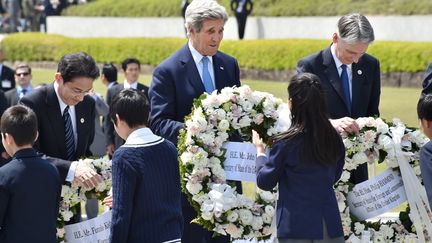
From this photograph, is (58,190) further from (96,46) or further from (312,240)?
(96,46)

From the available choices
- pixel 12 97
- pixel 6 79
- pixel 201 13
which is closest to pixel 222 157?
pixel 201 13

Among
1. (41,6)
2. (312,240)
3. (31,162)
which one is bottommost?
(41,6)

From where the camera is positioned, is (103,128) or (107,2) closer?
(103,128)

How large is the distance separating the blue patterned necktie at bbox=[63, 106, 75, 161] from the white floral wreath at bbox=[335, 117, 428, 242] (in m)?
1.69

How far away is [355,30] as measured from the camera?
5914mm

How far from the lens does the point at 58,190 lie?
5148 mm

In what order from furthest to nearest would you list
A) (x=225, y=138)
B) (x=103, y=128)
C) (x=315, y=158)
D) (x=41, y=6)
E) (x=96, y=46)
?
(x=41, y=6) → (x=96, y=46) → (x=103, y=128) → (x=225, y=138) → (x=315, y=158)

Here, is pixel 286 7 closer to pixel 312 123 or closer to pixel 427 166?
pixel 427 166

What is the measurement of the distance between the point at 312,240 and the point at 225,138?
1071 millimetres

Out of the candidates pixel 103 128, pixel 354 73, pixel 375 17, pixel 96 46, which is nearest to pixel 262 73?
pixel 375 17

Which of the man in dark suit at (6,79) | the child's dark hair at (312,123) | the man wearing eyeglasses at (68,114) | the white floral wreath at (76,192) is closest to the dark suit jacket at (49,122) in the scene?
the man wearing eyeglasses at (68,114)

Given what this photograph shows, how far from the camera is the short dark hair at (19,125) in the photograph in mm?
5012

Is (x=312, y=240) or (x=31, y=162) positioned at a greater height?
(x=31, y=162)


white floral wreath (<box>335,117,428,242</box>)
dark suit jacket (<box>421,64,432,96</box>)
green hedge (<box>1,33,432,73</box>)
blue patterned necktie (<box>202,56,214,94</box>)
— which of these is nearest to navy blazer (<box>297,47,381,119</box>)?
white floral wreath (<box>335,117,428,242</box>)
